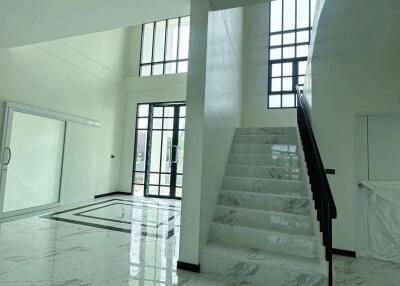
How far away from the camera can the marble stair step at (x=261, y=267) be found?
2.26 metres

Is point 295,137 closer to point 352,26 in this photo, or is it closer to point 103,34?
point 352,26

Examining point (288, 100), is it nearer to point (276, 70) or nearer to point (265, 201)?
point (276, 70)

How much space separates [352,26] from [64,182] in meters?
6.01

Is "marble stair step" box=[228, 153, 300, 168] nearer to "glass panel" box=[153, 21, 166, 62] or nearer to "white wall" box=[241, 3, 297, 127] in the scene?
"white wall" box=[241, 3, 297, 127]

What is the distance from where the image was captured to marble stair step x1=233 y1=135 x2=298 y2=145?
4.39 meters

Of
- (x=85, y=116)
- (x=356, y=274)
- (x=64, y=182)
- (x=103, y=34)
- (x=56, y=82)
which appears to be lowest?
(x=356, y=274)

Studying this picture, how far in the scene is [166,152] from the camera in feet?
23.7

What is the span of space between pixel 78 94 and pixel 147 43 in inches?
121

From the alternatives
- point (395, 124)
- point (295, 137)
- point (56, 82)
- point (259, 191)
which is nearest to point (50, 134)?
point (56, 82)

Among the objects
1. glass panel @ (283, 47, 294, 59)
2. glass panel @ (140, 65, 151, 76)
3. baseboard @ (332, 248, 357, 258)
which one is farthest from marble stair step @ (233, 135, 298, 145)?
glass panel @ (140, 65, 151, 76)

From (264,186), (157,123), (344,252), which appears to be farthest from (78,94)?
(344,252)

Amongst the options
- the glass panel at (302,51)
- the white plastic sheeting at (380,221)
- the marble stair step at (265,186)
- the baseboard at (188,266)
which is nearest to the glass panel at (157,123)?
the marble stair step at (265,186)

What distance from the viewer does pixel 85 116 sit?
619 centimetres

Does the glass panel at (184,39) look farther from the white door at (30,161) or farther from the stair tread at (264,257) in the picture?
the stair tread at (264,257)
